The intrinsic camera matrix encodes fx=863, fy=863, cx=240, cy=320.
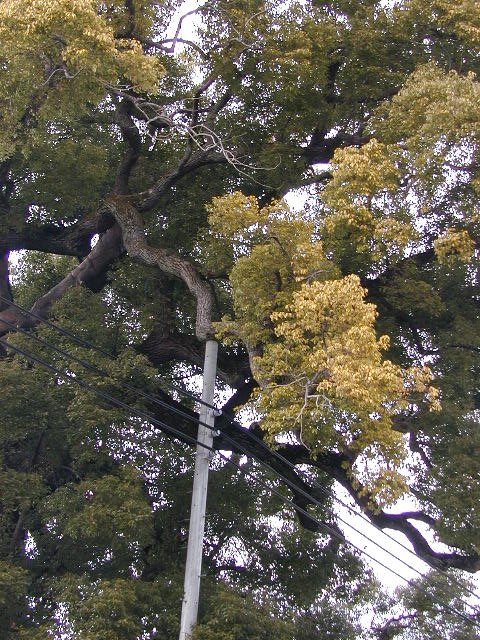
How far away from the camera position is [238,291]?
10695 mm

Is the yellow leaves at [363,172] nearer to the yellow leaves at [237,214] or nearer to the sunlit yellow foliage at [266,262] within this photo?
the sunlit yellow foliage at [266,262]

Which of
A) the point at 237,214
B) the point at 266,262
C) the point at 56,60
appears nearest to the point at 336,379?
the point at 266,262

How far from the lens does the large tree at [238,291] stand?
1026cm

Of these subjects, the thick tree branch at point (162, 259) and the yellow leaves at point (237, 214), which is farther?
the thick tree branch at point (162, 259)

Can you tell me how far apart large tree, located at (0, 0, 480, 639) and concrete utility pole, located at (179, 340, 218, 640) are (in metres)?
0.42

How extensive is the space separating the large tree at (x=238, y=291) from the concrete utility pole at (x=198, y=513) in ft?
1.37

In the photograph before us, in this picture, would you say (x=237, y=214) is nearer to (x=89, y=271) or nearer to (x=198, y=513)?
(x=198, y=513)

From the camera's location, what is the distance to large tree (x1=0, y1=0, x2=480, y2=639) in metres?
10.3

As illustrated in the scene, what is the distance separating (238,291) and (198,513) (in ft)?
9.54

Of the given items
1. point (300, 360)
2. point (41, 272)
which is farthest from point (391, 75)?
point (41, 272)

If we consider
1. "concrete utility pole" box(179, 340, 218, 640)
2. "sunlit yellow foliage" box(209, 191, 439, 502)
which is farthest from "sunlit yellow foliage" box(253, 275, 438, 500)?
"concrete utility pole" box(179, 340, 218, 640)

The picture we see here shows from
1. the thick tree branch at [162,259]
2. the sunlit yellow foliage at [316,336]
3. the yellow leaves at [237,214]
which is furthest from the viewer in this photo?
the thick tree branch at [162,259]

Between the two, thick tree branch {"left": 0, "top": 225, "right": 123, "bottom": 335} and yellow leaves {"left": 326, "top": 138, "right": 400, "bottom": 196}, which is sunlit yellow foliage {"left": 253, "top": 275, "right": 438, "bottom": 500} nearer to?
yellow leaves {"left": 326, "top": 138, "right": 400, "bottom": 196}

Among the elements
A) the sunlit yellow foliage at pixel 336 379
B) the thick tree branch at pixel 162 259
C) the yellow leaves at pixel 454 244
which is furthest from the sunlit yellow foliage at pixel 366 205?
the thick tree branch at pixel 162 259
